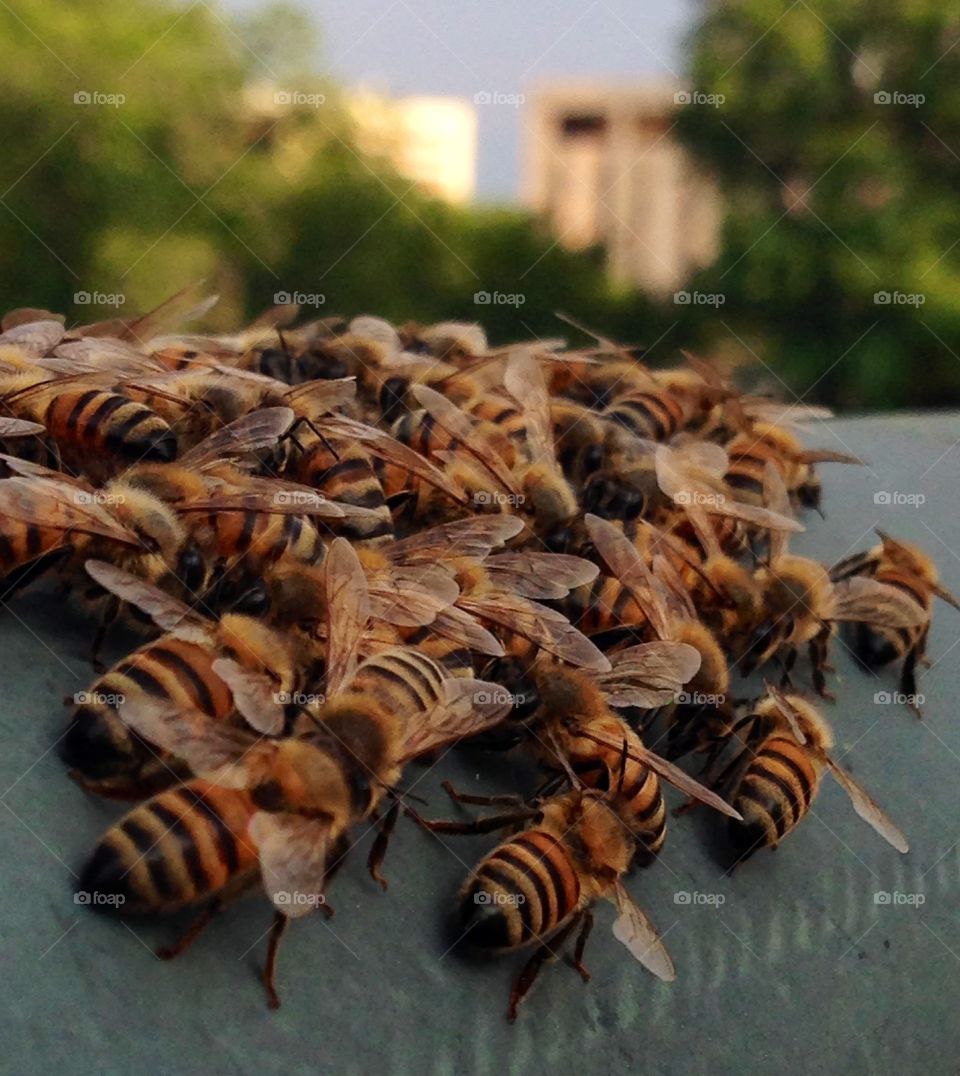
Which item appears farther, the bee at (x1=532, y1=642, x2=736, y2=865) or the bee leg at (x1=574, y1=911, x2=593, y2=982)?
the bee at (x1=532, y1=642, x2=736, y2=865)

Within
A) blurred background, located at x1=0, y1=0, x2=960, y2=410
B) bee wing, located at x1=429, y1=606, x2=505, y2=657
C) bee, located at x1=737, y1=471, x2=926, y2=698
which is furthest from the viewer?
blurred background, located at x1=0, y1=0, x2=960, y2=410

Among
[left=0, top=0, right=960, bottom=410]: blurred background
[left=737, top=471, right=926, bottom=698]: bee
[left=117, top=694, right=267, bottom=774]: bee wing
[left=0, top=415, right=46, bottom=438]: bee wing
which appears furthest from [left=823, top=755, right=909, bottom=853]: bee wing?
[left=0, top=0, right=960, bottom=410]: blurred background

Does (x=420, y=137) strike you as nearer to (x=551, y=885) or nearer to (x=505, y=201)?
(x=505, y=201)

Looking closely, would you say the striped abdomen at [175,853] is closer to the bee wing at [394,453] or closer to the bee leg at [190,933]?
the bee leg at [190,933]

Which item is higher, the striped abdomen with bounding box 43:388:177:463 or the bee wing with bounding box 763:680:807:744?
the striped abdomen with bounding box 43:388:177:463

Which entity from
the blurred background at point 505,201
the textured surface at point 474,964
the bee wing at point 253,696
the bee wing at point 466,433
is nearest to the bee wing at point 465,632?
the textured surface at point 474,964

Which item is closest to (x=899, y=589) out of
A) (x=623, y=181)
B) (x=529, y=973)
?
(x=529, y=973)

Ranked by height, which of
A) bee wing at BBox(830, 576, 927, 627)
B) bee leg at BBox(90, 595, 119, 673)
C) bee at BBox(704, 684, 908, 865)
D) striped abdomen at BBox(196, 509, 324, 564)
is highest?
striped abdomen at BBox(196, 509, 324, 564)

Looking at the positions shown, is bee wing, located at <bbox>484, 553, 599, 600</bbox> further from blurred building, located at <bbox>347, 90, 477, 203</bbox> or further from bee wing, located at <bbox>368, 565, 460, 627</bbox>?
blurred building, located at <bbox>347, 90, 477, 203</bbox>
